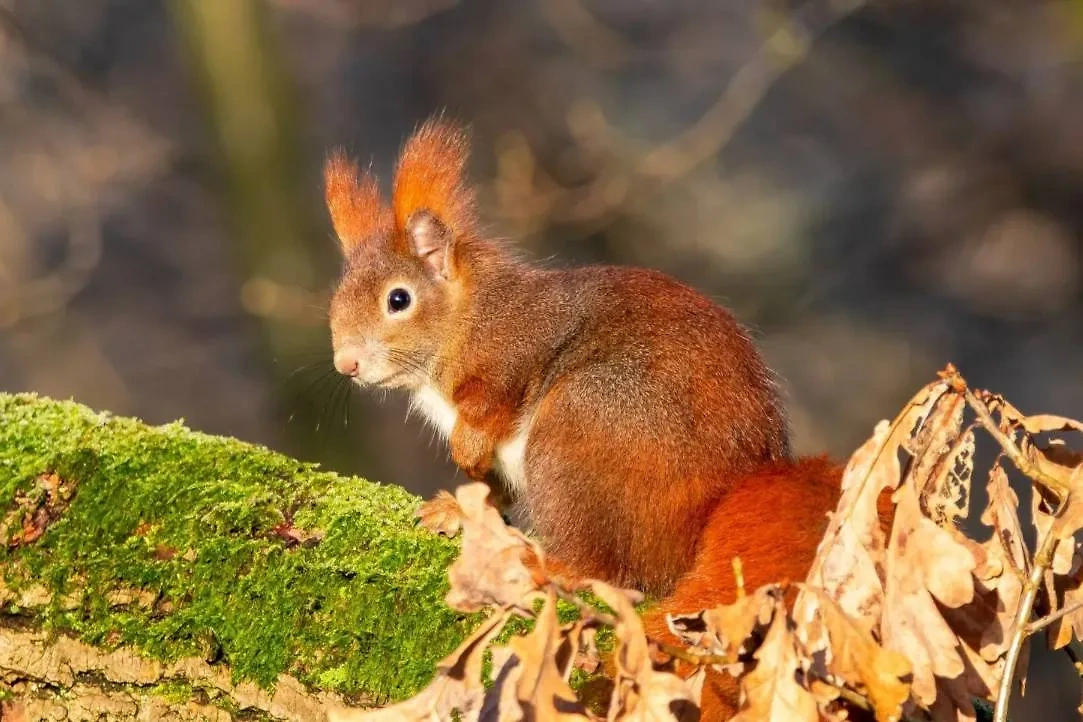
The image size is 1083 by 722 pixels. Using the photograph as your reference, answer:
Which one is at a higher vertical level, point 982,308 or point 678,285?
point 982,308

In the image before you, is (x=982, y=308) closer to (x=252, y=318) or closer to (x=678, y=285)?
(x=252, y=318)

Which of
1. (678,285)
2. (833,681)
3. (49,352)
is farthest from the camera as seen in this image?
(49,352)

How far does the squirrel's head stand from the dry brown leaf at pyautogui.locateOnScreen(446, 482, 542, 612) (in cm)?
161

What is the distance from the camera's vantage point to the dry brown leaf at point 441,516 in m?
2.23

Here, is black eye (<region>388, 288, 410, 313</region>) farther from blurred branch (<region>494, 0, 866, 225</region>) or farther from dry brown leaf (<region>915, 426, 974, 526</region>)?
blurred branch (<region>494, 0, 866, 225</region>)

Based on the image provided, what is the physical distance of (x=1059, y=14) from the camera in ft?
21.4

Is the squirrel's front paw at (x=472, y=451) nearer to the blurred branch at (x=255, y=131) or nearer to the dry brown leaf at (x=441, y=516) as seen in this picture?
the dry brown leaf at (x=441, y=516)

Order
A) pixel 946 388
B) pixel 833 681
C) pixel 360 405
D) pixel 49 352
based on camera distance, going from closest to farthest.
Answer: pixel 833 681 → pixel 946 388 → pixel 360 405 → pixel 49 352

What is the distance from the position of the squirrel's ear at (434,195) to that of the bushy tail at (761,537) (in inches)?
46.0

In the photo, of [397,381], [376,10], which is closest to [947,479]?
[397,381]

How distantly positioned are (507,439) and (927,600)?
138 centimetres

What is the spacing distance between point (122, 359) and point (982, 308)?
4.65 metres

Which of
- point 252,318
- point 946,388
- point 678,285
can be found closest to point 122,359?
point 252,318

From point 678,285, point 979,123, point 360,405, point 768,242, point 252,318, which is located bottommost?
point 678,285
